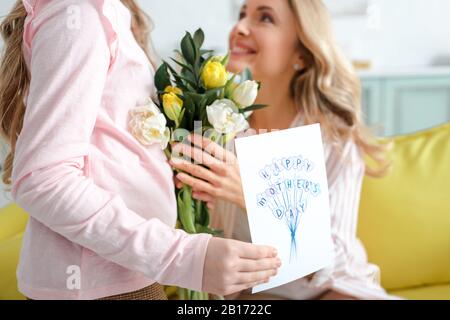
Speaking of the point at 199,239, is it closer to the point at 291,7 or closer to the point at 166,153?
the point at 166,153

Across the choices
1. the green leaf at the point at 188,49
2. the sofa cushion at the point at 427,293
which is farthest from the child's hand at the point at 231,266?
the sofa cushion at the point at 427,293

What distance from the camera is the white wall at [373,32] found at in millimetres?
743

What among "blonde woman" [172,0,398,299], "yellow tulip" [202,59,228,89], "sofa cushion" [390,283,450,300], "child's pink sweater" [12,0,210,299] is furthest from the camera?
"sofa cushion" [390,283,450,300]

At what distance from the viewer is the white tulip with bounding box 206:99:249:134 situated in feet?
2.11

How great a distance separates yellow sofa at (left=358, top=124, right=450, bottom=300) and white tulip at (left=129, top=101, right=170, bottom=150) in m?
0.75

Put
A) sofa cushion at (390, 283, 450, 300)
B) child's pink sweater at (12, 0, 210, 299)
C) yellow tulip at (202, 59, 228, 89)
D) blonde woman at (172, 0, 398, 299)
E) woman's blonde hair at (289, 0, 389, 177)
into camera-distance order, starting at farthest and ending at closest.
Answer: sofa cushion at (390, 283, 450, 300) < woman's blonde hair at (289, 0, 389, 177) < blonde woman at (172, 0, 398, 299) < yellow tulip at (202, 59, 228, 89) < child's pink sweater at (12, 0, 210, 299)

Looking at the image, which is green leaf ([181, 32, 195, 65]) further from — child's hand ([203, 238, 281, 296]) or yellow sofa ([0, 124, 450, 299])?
yellow sofa ([0, 124, 450, 299])

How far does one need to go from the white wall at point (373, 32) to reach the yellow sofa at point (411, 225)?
0.32 meters

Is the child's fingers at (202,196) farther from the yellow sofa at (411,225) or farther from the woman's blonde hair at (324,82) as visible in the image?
the yellow sofa at (411,225)

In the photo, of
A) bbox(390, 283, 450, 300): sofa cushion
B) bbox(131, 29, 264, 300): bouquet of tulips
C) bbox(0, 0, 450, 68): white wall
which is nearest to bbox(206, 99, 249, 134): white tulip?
bbox(131, 29, 264, 300): bouquet of tulips

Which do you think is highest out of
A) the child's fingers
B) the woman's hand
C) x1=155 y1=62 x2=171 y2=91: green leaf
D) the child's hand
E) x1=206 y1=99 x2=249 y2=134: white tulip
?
x1=155 y1=62 x2=171 y2=91: green leaf

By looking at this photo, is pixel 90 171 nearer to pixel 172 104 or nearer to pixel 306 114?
A: pixel 172 104

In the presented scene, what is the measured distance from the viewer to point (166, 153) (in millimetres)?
659

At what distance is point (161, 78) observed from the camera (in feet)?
2.15
